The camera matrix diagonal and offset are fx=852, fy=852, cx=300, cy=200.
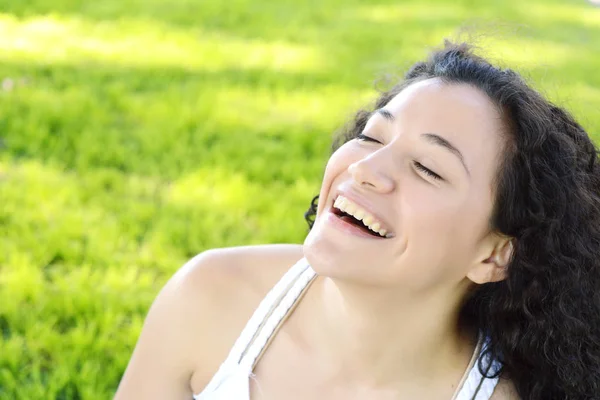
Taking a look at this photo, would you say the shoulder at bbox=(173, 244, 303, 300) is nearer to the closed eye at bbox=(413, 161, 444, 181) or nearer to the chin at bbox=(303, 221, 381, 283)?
the chin at bbox=(303, 221, 381, 283)

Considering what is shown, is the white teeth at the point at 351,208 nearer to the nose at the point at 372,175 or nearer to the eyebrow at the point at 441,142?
the nose at the point at 372,175

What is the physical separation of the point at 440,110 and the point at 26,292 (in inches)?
59.5

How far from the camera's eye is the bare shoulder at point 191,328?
6.59 ft

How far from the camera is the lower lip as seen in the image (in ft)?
5.67

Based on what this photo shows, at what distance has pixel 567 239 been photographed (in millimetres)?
1959

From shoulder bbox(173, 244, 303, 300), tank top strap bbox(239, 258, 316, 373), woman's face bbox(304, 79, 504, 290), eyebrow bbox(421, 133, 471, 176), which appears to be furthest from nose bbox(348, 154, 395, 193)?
shoulder bbox(173, 244, 303, 300)

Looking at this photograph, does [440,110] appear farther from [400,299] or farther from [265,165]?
[265,165]

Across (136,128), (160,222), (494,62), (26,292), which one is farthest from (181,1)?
(494,62)

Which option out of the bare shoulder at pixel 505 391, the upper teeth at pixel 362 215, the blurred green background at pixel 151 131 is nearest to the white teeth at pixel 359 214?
the upper teeth at pixel 362 215

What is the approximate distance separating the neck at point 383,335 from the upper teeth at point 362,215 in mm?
160

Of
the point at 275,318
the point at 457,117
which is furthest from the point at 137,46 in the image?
the point at 457,117

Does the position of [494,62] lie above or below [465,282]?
above

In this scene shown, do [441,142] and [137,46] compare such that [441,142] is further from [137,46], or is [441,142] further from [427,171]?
[137,46]

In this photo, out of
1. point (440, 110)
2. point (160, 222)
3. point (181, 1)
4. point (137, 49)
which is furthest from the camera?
point (181, 1)
